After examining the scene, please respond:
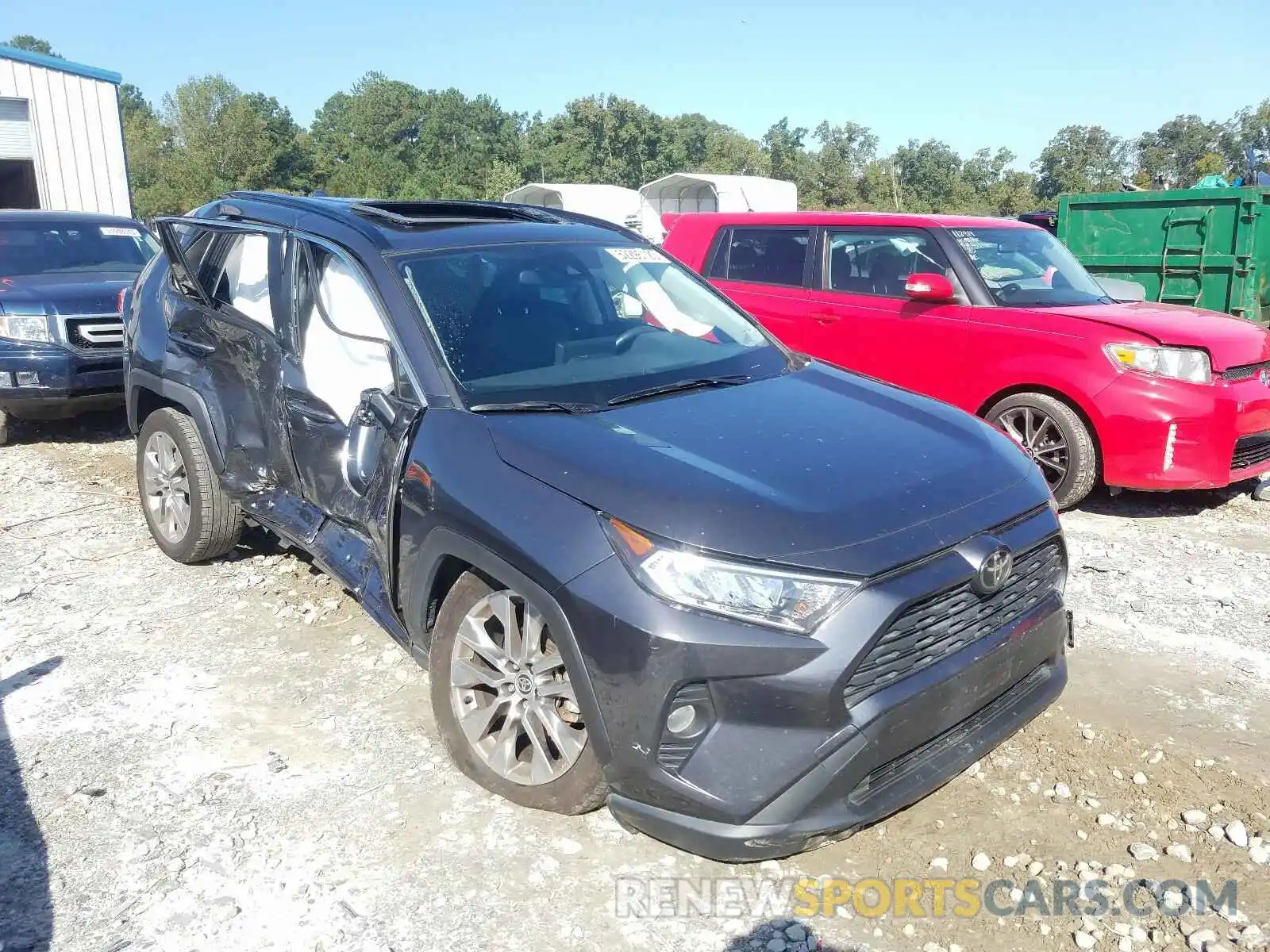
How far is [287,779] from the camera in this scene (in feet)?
10.6

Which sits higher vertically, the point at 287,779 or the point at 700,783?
the point at 700,783

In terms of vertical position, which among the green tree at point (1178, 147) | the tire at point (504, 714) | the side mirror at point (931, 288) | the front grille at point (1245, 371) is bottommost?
the tire at point (504, 714)

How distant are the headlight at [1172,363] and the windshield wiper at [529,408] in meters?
3.85

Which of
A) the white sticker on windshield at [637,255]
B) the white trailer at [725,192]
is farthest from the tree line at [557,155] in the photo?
the white sticker on windshield at [637,255]

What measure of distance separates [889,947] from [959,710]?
2.07ft

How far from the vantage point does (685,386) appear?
3436 millimetres

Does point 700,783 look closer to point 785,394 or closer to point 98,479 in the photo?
point 785,394

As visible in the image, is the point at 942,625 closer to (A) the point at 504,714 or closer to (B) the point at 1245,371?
(A) the point at 504,714

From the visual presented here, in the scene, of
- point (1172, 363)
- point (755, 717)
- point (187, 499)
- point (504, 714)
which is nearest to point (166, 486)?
point (187, 499)

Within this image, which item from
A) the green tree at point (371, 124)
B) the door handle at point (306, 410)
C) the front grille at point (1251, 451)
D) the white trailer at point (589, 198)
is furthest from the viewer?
the green tree at point (371, 124)

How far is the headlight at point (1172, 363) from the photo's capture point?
553 centimetres

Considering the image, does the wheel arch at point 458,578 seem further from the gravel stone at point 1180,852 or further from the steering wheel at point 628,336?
the gravel stone at point 1180,852

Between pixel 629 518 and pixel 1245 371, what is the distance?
4.80 m

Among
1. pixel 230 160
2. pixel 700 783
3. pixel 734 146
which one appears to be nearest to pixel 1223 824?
pixel 700 783
